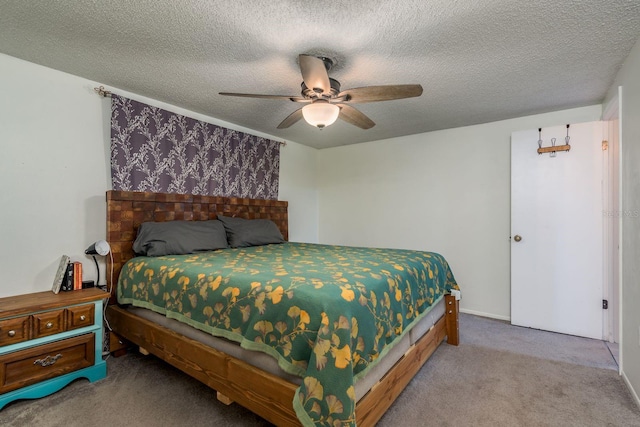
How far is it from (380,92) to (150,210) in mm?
2348

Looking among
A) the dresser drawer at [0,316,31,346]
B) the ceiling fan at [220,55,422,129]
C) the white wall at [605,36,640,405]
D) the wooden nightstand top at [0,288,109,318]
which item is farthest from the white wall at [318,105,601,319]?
the dresser drawer at [0,316,31,346]

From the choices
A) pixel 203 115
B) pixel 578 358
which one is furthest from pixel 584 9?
pixel 203 115

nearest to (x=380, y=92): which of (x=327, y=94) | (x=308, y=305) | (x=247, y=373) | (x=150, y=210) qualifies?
(x=327, y=94)

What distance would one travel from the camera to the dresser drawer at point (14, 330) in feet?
5.77

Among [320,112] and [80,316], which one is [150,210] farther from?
[320,112]

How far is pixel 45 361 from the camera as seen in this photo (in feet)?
6.25

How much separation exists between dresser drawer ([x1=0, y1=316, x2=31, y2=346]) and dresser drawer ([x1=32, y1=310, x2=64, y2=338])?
0.04 meters

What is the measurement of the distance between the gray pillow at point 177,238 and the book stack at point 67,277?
1.35ft

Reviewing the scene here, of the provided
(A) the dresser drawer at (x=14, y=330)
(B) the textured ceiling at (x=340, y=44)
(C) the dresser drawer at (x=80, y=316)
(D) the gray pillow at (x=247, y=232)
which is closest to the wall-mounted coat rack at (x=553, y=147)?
(B) the textured ceiling at (x=340, y=44)

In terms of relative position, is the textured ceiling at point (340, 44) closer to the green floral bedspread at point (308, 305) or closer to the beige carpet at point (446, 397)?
the green floral bedspread at point (308, 305)

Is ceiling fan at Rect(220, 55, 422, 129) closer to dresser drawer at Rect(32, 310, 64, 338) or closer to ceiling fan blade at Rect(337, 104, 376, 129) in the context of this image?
ceiling fan blade at Rect(337, 104, 376, 129)

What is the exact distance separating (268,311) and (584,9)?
2320 mm

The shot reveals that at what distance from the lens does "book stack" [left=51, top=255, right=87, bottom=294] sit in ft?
7.23

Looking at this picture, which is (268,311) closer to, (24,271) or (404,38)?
(404,38)
